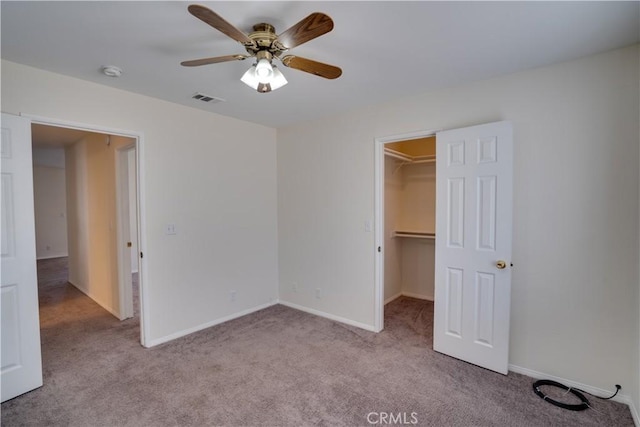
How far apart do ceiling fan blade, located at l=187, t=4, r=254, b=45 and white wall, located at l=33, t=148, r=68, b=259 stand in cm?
803

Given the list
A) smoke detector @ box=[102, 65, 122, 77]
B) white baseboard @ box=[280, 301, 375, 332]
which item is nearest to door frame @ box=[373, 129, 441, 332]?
white baseboard @ box=[280, 301, 375, 332]

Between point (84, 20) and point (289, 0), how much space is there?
1209 mm

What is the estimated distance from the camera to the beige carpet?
201 centimetres

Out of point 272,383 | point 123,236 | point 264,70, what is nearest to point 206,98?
point 264,70

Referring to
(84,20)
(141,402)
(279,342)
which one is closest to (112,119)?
(84,20)

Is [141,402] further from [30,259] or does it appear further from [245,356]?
[30,259]

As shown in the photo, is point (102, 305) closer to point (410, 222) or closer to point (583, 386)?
point (410, 222)

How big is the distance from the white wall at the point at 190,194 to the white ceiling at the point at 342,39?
205mm

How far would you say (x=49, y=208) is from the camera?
7.70 m

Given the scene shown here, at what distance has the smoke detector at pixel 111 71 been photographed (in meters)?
2.31

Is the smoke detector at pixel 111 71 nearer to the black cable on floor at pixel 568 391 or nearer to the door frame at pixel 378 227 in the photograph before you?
the door frame at pixel 378 227

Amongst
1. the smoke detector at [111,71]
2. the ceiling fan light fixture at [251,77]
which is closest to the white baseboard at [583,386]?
the ceiling fan light fixture at [251,77]

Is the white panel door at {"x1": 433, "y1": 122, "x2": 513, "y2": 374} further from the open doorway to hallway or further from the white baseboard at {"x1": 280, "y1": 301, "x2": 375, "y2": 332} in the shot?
the open doorway to hallway

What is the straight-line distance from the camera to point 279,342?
3092 millimetres
